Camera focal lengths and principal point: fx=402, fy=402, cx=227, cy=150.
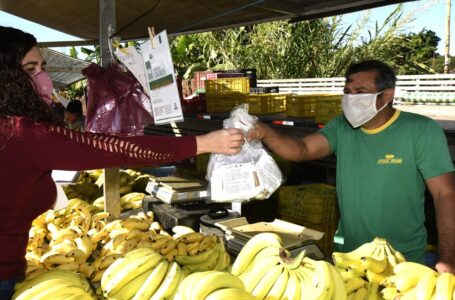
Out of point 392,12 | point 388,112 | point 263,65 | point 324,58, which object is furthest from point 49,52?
point 388,112

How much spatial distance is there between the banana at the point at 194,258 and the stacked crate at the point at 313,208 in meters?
2.76

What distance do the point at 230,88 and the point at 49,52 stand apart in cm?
1204

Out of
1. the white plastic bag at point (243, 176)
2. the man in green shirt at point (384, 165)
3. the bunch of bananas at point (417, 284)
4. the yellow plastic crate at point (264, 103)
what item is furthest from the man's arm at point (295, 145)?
the yellow plastic crate at point (264, 103)

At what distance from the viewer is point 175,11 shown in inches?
182

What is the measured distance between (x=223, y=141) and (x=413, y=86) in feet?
37.9

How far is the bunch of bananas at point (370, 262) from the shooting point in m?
1.78

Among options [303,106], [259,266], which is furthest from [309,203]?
[259,266]

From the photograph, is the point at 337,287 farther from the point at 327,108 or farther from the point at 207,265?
the point at 327,108

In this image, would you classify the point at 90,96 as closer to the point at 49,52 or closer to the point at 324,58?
the point at 49,52

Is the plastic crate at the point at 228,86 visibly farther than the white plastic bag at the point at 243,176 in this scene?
Yes

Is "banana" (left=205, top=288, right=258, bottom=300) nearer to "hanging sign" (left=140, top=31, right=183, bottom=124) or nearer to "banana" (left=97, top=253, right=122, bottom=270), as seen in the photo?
"banana" (left=97, top=253, right=122, bottom=270)

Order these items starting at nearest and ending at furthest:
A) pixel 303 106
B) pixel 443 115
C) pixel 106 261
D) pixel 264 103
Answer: pixel 106 261, pixel 443 115, pixel 303 106, pixel 264 103

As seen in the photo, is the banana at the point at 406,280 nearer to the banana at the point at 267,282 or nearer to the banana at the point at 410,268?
the banana at the point at 410,268

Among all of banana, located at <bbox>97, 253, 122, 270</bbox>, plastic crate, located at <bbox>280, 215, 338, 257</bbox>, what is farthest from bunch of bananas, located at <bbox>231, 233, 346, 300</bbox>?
plastic crate, located at <bbox>280, 215, 338, 257</bbox>
